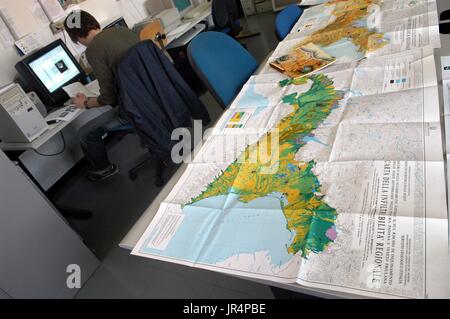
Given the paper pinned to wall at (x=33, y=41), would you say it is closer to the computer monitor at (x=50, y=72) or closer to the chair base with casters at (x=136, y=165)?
the computer monitor at (x=50, y=72)

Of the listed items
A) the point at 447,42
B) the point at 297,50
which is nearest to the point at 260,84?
the point at 297,50

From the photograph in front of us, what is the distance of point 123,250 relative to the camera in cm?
182

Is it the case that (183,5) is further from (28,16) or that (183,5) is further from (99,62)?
(99,62)

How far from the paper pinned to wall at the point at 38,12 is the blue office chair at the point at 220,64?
170cm

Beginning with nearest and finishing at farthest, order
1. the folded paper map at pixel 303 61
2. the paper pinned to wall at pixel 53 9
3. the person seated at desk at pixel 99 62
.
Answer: the folded paper map at pixel 303 61, the person seated at desk at pixel 99 62, the paper pinned to wall at pixel 53 9

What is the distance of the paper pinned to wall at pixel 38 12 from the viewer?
239 centimetres

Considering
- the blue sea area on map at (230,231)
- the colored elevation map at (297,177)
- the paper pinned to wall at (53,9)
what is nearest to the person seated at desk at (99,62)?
the paper pinned to wall at (53,9)

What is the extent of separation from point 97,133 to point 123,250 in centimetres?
89

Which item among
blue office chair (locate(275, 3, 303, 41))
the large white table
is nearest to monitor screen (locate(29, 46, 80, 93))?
blue office chair (locate(275, 3, 303, 41))

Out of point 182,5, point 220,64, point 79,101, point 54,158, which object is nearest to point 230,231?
point 220,64

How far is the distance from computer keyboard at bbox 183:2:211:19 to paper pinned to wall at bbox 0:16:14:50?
188 cm

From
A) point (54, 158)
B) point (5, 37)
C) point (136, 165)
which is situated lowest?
point (136, 165)

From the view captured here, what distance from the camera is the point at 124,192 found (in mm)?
2293
